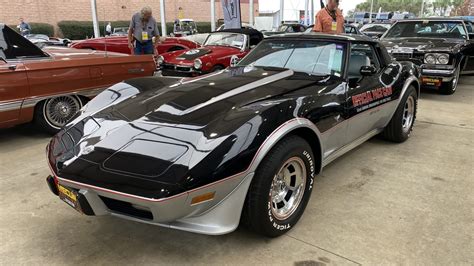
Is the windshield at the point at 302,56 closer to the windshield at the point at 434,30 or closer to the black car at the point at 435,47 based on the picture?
the black car at the point at 435,47

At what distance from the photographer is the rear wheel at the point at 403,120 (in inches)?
Result: 177

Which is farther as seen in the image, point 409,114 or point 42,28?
point 42,28

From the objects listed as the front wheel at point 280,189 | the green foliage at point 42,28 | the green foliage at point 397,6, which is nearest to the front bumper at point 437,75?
Result: the front wheel at point 280,189

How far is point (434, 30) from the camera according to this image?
815cm

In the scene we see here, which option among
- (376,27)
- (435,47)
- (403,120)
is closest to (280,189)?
(403,120)

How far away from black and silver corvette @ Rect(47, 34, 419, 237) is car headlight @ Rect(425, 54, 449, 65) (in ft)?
14.2

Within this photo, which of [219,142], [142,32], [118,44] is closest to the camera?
[219,142]

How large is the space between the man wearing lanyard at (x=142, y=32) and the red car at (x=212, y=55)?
2.72 feet

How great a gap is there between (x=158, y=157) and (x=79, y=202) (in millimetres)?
566

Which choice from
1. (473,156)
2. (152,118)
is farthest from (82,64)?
(473,156)

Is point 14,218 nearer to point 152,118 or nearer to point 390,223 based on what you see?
point 152,118

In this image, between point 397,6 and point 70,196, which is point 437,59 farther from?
point 397,6

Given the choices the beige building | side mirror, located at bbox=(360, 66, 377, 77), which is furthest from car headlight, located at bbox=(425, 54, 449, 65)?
the beige building

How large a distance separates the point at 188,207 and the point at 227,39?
24.5 feet
